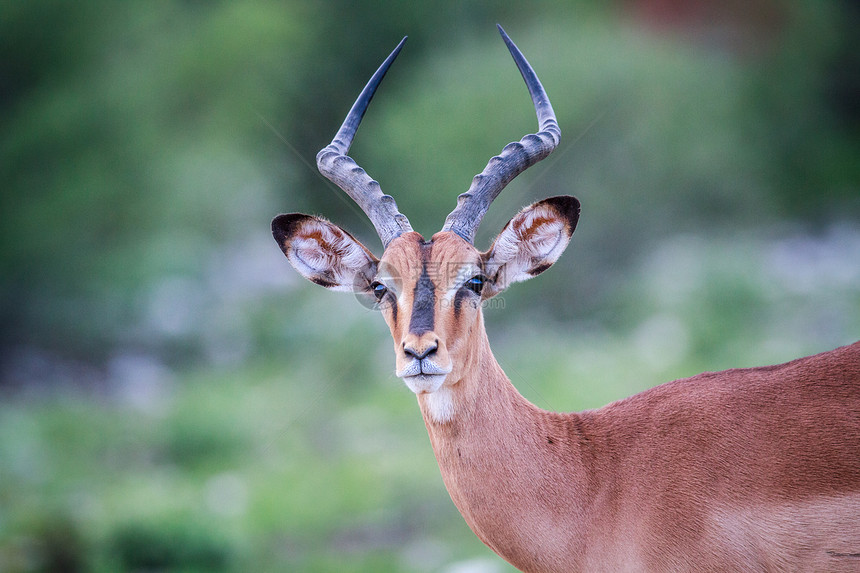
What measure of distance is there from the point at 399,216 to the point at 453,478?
1653 mm

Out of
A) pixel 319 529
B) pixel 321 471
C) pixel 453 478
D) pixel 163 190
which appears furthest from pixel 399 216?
pixel 163 190

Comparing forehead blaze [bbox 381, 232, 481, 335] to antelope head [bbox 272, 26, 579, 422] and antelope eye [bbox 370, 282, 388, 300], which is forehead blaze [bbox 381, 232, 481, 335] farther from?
antelope eye [bbox 370, 282, 388, 300]

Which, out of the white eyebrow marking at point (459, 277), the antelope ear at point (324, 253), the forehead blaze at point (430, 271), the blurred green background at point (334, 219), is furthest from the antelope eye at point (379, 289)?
the blurred green background at point (334, 219)

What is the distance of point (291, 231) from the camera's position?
5473 mm

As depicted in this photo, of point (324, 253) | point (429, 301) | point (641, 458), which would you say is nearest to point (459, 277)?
point (429, 301)

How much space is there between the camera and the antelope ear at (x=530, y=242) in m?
5.27

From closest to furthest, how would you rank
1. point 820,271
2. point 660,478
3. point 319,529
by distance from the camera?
point 660,478 → point 319,529 → point 820,271

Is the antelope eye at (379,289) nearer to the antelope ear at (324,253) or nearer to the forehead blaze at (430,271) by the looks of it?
the forehead blaze at (430,271)

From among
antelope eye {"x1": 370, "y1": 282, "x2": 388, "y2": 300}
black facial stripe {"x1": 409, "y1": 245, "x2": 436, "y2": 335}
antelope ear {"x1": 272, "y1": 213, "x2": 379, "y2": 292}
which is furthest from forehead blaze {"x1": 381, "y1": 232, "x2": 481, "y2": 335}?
antelope ear {"x1": 272, "y1": 213, "x2": 379, "y2": 292}

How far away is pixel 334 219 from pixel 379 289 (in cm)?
1371

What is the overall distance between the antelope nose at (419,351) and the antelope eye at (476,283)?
62cm

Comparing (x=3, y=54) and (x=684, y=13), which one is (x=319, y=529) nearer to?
(x=3, y=54)

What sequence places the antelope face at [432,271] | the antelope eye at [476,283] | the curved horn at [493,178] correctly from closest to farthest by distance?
the antelope face at [432,271] < the antelope eye at [476,283] < the curved horn at [493,178]

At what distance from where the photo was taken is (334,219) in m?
18.6
